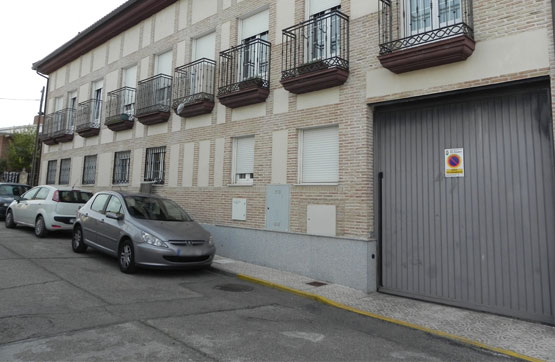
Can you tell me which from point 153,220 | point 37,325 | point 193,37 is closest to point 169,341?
point 37,325

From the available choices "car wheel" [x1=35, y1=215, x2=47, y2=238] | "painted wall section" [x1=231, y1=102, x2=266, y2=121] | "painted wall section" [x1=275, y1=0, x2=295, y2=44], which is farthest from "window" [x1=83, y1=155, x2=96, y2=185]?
"painted wall section" [x1=275, y1=0, x2=295, y2=44]

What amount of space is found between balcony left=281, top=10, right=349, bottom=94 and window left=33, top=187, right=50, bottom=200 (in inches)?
314

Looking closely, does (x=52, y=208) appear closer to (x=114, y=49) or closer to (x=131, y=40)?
(x=131, y=40)

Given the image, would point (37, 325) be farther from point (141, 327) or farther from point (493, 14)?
point (493, 14)

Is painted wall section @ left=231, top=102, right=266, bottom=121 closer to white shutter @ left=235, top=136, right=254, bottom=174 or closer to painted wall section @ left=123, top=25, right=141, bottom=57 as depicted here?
white shutter @ left=235, top=136, right=254, bottom=174

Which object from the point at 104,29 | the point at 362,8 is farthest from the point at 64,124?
the point at 362,8

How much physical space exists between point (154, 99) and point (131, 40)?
11.9ft

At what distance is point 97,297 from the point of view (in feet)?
17.7

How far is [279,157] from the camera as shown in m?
8.72

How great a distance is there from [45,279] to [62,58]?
621 inches

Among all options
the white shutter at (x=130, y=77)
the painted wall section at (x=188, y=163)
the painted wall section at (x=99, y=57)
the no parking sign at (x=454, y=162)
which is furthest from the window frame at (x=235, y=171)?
the painted wall section at (x=99, y=57)

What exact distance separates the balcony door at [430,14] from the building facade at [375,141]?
0.08 feet

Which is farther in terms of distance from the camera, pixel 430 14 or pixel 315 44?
pixel 315 44

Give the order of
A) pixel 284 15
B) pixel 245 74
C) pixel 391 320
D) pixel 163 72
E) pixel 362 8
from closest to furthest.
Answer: pixel 391 320, pixel 362 8, pixel 284 15, pixel 245 74, pixel 163 72
